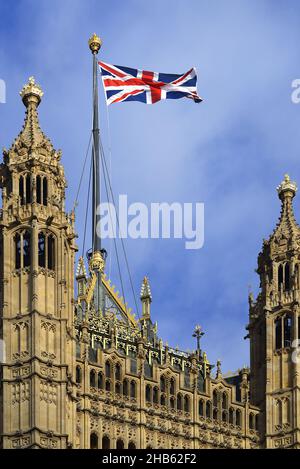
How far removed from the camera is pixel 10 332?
199 m
